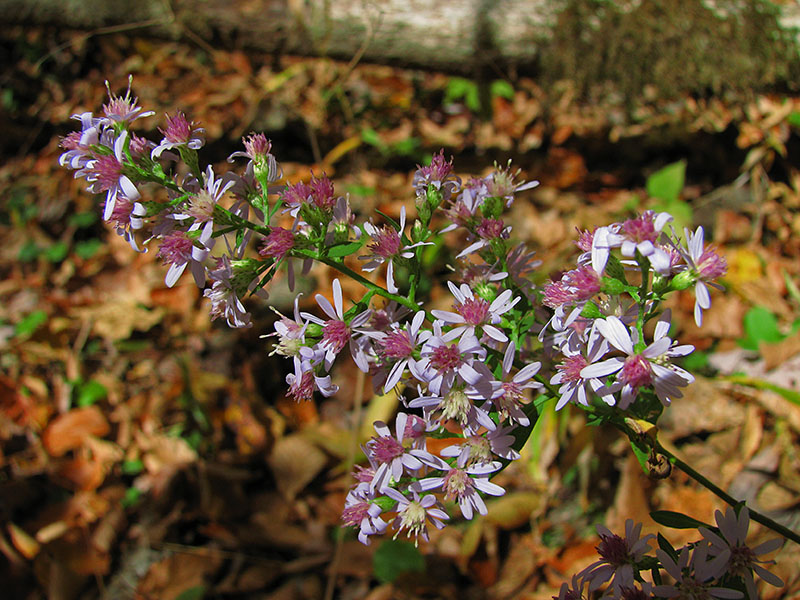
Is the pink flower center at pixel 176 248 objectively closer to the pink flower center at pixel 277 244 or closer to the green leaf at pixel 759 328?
the pink flower center at pixel 277 244

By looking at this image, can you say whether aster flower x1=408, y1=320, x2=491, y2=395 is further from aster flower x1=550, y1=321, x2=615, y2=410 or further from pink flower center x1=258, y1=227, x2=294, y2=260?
pink flower center x1=258, y1=227, x2=294, y2=260

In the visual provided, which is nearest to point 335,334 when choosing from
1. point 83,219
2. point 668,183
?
point 668,183

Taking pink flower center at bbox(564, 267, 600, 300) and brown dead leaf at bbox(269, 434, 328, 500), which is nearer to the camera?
pink flower center at bbox(564, 267, 600, 300)

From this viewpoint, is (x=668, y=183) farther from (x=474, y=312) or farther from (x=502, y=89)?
(x=474, y=312)

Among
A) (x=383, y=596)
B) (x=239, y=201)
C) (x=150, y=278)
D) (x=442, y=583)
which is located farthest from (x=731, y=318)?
(x=150, y=278)

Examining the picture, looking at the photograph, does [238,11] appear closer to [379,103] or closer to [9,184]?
[379,103]

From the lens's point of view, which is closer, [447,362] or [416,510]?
[447,362]

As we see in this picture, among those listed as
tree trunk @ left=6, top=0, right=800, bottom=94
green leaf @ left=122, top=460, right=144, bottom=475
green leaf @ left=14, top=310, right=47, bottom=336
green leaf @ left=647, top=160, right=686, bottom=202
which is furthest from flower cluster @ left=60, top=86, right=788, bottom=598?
tree trunk @ left=6, top=0, right=800, bottom=94
